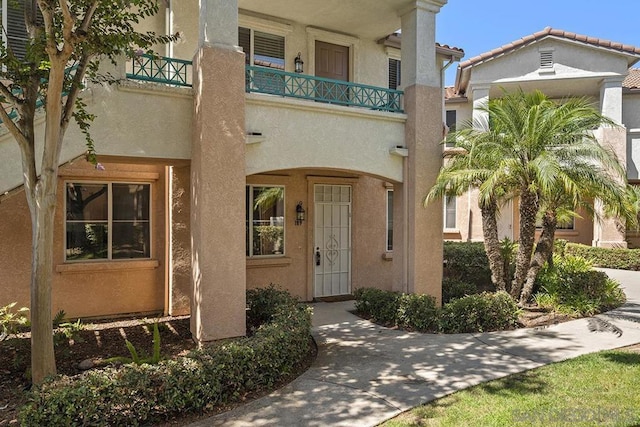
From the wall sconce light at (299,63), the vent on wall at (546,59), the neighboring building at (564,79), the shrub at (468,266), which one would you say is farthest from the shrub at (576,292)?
the vent on wall at (546,59)

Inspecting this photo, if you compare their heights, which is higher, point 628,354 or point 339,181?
point 339,181

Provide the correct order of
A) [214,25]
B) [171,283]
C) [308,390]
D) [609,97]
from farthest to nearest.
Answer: [609,97] < [171,283] < [214,25] < [308,390]

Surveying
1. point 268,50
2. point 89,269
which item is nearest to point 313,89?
point 268,50

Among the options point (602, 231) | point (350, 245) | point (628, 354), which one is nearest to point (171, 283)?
point (350, 245)

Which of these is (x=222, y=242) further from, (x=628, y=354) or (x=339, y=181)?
(x=628, y=354)

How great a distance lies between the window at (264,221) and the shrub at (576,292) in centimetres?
663

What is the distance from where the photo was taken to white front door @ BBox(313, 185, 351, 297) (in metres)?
11.7

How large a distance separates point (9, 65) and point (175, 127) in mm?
2685

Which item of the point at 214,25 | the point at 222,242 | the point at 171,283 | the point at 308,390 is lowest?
the point at 308,390

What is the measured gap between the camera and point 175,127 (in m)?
7.66

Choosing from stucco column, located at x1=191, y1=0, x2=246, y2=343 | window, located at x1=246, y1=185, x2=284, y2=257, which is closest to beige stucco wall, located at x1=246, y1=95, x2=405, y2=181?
stucco column, located at x1=191, y1=0, x2=246, y2=343

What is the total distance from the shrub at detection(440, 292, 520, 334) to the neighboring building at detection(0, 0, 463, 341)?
1247 millimetres

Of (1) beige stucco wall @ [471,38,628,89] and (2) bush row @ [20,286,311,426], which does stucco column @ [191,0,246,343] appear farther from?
(1) beige stucco wall @ [471,38,628,89]

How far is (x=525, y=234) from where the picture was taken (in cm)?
991
